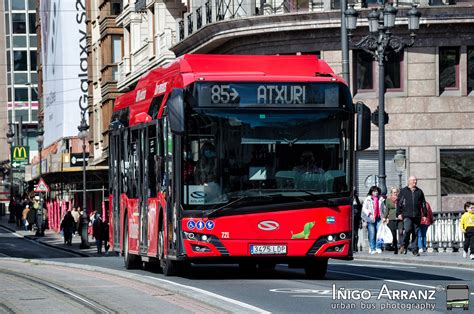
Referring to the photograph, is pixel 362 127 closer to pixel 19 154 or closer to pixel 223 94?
pixel 223 94

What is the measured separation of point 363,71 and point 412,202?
588 inches

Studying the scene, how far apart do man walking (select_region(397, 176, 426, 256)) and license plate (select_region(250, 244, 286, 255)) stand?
1170 cm

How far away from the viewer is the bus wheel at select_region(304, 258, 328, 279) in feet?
75.6

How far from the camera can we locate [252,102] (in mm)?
21719

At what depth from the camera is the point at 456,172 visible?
1860 inches

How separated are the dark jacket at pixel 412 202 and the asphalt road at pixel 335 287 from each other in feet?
15.6

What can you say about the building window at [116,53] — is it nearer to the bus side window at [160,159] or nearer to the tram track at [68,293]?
the tram track at [68,293]

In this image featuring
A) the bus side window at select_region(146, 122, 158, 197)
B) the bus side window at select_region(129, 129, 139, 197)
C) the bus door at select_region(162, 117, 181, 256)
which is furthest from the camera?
the bus side window at select_region(129, 129, 139, 197)

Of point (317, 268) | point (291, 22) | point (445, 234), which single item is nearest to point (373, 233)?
point (445, 234)

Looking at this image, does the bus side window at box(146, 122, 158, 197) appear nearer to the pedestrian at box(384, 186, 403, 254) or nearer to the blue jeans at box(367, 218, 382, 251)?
the pedestrian at box(384, 186, 403, 254)

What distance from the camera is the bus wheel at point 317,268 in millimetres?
23030

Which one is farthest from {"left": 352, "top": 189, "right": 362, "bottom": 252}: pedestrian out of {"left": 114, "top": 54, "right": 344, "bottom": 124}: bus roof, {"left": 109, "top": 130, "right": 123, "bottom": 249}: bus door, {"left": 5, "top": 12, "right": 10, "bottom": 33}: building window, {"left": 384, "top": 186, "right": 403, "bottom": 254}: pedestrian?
{"left": 5, "top": 12, "right": 10, "bottom": 33}: building window

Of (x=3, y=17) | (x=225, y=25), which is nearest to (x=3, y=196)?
(x=3, y=17)

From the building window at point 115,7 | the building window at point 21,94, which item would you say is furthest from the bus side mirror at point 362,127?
the building window at point 21,94
